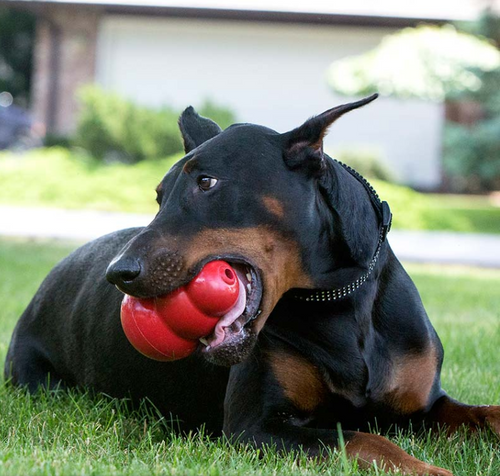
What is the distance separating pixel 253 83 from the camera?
22.9m

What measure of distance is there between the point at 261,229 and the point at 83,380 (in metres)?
1.70

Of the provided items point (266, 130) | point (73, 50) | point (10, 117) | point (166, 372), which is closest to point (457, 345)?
point (166, 372)

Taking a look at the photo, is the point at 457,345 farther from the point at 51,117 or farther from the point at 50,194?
the point at 51,117

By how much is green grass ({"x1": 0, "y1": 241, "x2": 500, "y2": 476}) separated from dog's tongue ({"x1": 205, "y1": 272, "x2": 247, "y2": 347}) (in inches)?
15.7

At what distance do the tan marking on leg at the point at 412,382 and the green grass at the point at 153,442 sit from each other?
13cm

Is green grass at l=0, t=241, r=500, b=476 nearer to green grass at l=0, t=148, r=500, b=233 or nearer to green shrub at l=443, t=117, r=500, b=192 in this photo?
green grass at l=0, t=148, r=500, b=233

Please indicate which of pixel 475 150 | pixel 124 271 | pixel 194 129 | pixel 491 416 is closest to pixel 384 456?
pixel 491 416

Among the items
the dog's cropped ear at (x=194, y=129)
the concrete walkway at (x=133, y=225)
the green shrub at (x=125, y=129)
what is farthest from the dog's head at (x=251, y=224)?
the green shrub at (x=125, y=129)

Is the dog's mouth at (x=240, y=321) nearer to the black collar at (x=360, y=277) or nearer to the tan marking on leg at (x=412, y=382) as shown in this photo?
the black collar at (x=360, y=277)

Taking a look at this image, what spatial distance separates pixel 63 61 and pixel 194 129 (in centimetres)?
2098

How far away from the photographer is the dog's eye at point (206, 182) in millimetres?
3137

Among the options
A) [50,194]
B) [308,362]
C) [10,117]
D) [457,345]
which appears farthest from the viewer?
[10,117]

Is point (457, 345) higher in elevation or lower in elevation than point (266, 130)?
lower

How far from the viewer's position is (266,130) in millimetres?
3379
